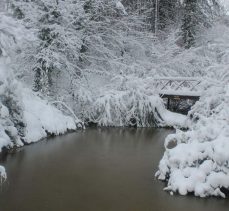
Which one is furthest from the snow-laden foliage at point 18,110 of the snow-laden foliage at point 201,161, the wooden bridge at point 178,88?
the wooden bridge at point 178,88

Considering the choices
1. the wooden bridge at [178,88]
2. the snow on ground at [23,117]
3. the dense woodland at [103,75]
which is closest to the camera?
the dense woodland at [103,75]

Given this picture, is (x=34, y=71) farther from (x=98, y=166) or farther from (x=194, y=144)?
(x=194, y=144)

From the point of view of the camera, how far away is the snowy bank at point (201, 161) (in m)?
8.23

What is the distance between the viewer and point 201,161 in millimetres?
8703

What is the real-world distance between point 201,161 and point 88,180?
90.6 inches

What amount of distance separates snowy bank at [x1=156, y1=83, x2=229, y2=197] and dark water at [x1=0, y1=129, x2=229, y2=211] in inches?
9.8

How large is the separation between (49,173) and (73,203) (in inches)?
79.4

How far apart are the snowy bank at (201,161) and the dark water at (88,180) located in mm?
249

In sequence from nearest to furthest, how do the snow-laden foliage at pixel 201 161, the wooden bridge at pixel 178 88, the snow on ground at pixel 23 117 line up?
the snow-laden foliage at pixel 201 161 < the snow on ground at pixel 23 117 < the wooden bridge at pixel 178 88

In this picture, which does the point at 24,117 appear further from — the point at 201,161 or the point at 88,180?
the point at 201,161

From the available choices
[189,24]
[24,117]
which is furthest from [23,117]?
[189,24]

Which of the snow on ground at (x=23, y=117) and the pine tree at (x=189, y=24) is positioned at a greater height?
the pine tree at (x=189, y=24)

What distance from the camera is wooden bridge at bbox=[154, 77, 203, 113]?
60.6 feet

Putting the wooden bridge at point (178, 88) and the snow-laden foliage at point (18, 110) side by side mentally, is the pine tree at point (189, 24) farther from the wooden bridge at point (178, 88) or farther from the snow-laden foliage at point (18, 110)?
the snow-laden foliage at point (18, 110)
